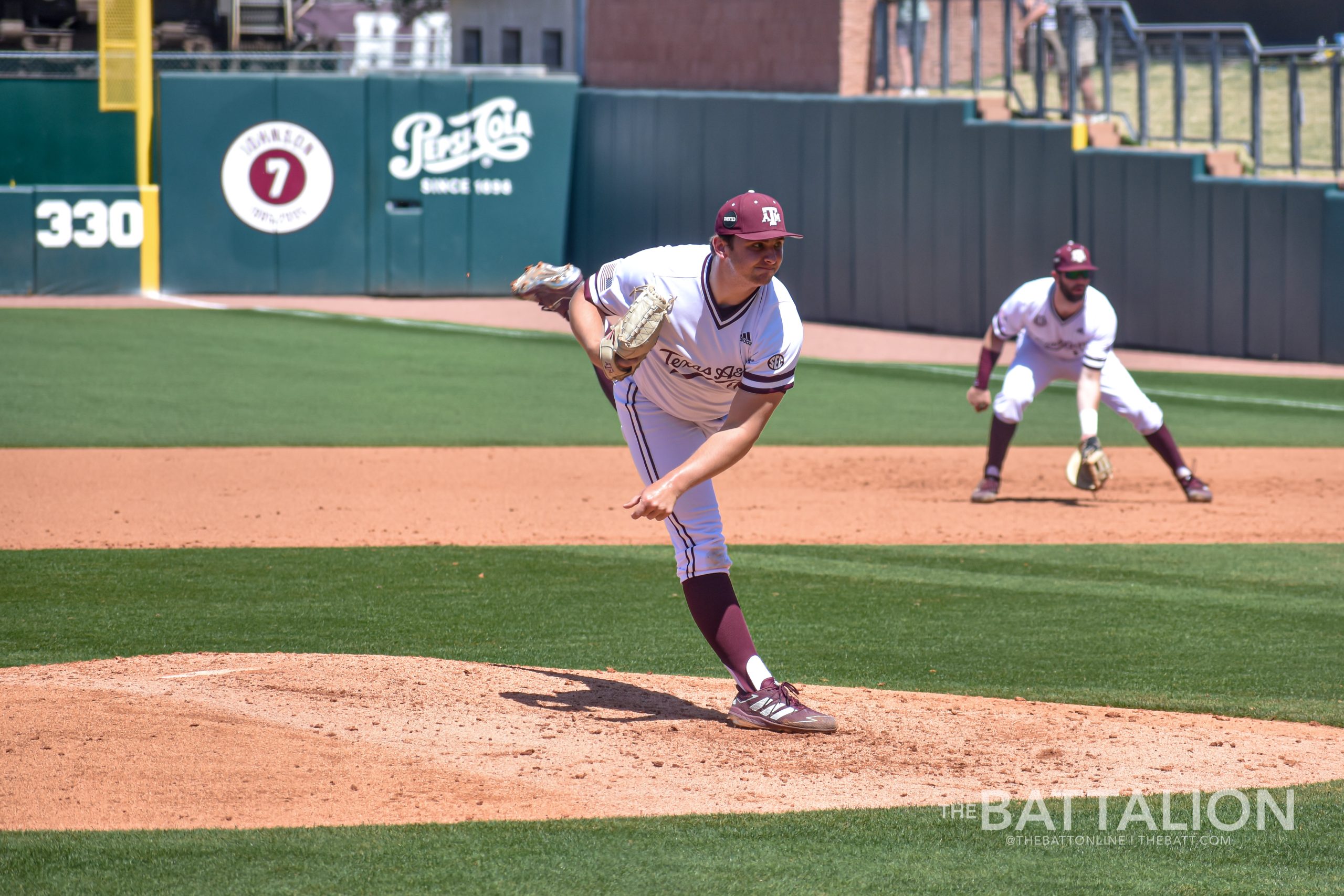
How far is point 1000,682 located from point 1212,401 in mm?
9907

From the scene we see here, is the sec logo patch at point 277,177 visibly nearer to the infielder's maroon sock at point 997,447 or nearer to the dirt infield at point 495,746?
the dirt infield at point 495,746

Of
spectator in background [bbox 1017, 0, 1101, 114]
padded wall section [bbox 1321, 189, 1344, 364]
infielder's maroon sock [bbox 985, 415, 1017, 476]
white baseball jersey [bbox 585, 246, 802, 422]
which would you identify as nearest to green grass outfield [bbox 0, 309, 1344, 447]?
padded wall section [bbox 1321, 189, 1344, 364]

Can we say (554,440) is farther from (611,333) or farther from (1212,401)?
(611,333)

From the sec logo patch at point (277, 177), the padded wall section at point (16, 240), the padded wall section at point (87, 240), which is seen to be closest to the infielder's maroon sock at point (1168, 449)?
the sec logo patch at point (277, 177)

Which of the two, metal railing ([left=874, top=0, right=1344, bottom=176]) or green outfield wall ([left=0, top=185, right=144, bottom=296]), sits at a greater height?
metal railing ([left=874, top=0, right=1344, bottom=176])

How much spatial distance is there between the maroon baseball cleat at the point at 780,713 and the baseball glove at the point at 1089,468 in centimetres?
497

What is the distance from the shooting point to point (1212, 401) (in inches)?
593

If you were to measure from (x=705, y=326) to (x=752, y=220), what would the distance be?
1.26 feet

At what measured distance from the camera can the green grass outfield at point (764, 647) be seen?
3840 mm

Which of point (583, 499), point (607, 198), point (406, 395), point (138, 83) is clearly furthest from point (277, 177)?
point (583, 499)

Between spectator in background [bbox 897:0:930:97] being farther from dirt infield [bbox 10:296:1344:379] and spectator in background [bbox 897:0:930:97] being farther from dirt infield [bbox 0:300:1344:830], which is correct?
dirt infield [bbox 0:300:1344:830]

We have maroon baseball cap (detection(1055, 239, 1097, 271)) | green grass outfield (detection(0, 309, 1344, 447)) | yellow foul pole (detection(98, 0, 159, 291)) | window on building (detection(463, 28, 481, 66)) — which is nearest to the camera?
maroon baseball cap (detection(1055, 239, 1097, 271))

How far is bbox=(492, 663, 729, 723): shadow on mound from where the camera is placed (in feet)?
17.5

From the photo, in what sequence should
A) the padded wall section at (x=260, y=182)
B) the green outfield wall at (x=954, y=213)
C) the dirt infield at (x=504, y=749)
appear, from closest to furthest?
1. the dirt infield at (x=504, y=749)
2. the green outfield wall at (x=954, y=213)
3. the padded wall section at (x=260, y=182)
